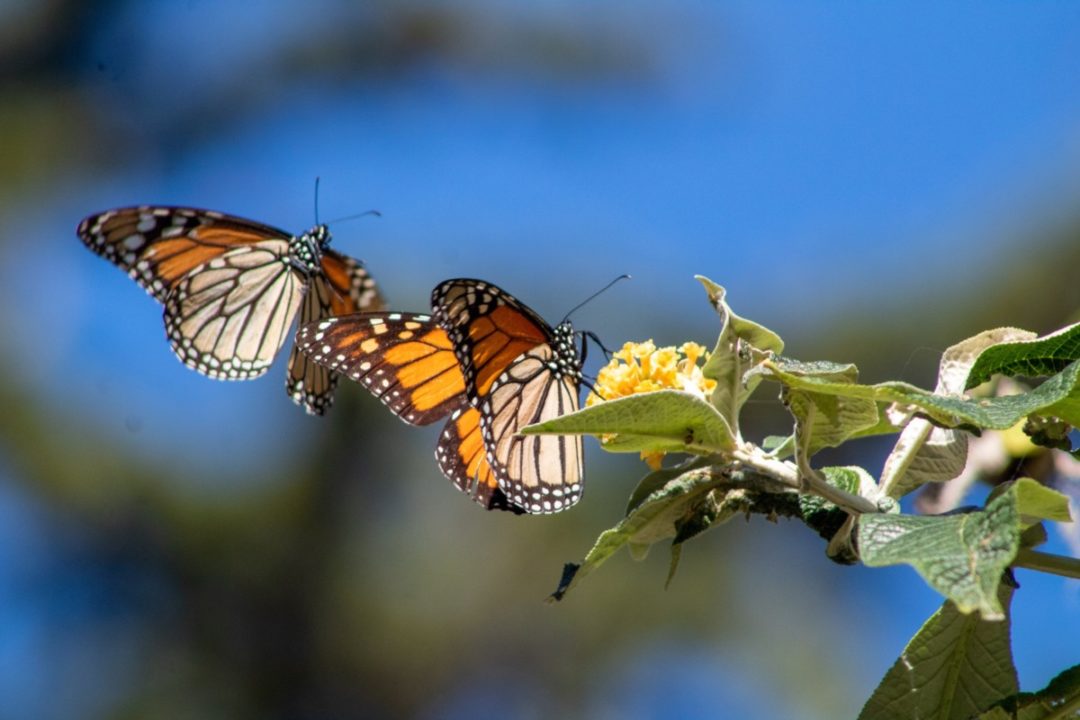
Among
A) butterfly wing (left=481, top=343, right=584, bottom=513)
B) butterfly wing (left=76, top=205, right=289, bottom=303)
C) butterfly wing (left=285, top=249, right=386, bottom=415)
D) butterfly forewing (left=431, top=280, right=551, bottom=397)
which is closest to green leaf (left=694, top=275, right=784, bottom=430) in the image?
butterfly wing (left=481, top=343, right=584, bottom=513)

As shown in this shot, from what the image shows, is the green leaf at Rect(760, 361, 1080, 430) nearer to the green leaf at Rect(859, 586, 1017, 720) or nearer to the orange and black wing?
the green leaf at Rect(859, 586, 1017, 720)

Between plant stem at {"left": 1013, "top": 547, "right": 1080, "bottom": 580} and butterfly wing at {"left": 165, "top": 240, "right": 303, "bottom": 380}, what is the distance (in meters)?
2.57

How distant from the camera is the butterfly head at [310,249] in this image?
324cm

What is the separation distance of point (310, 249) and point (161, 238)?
0.44m

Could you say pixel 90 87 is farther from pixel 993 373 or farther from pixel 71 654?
pixel 993 373

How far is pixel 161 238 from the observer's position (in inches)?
128

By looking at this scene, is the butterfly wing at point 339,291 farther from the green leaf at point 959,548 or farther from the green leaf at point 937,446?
the green leaf at point 959,548

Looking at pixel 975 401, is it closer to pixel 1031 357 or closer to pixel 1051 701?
pixel 1031 357

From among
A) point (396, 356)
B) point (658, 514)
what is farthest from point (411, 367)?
point (658, 514)

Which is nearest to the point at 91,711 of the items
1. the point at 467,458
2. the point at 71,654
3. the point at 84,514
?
the point at 71,654

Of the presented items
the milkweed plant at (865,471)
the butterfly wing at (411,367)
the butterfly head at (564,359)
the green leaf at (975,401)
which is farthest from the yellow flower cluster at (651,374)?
the butterfly wing at (411,367)

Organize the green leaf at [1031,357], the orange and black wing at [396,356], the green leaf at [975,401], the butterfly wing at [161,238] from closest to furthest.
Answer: the green leaf at [975,401]
the green leaf at [1031,357]
the orange and black wing at [396,356]
the butterfly wing at [161,238]

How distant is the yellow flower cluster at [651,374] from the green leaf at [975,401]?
297 millimetres

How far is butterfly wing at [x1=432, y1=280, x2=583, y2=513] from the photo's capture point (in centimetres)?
200
